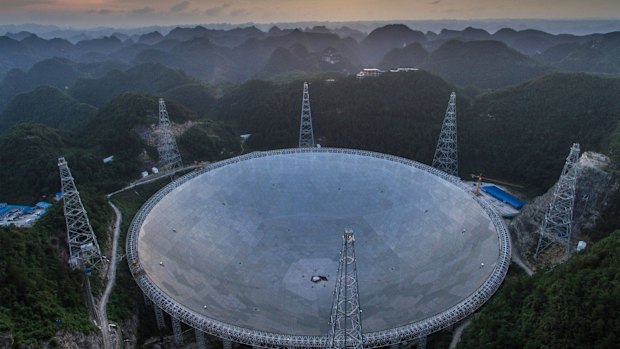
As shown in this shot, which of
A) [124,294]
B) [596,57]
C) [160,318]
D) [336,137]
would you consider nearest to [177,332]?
[160,318]

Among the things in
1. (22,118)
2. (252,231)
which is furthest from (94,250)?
(22,118)

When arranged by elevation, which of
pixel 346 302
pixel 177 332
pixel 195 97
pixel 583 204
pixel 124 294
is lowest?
pixel 177 332

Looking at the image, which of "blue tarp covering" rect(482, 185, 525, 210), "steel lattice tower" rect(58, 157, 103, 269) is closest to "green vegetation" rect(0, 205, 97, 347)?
"steel lattice tower" rect(58, 157, 103, 269)

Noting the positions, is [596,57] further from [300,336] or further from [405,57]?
[300,336]

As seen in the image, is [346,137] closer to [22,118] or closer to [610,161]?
[610,161]

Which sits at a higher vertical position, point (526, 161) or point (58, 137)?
point (58, 137)

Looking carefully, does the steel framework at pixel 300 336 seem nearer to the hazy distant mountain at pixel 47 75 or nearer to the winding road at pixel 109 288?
the winding road at pixel 109 288
